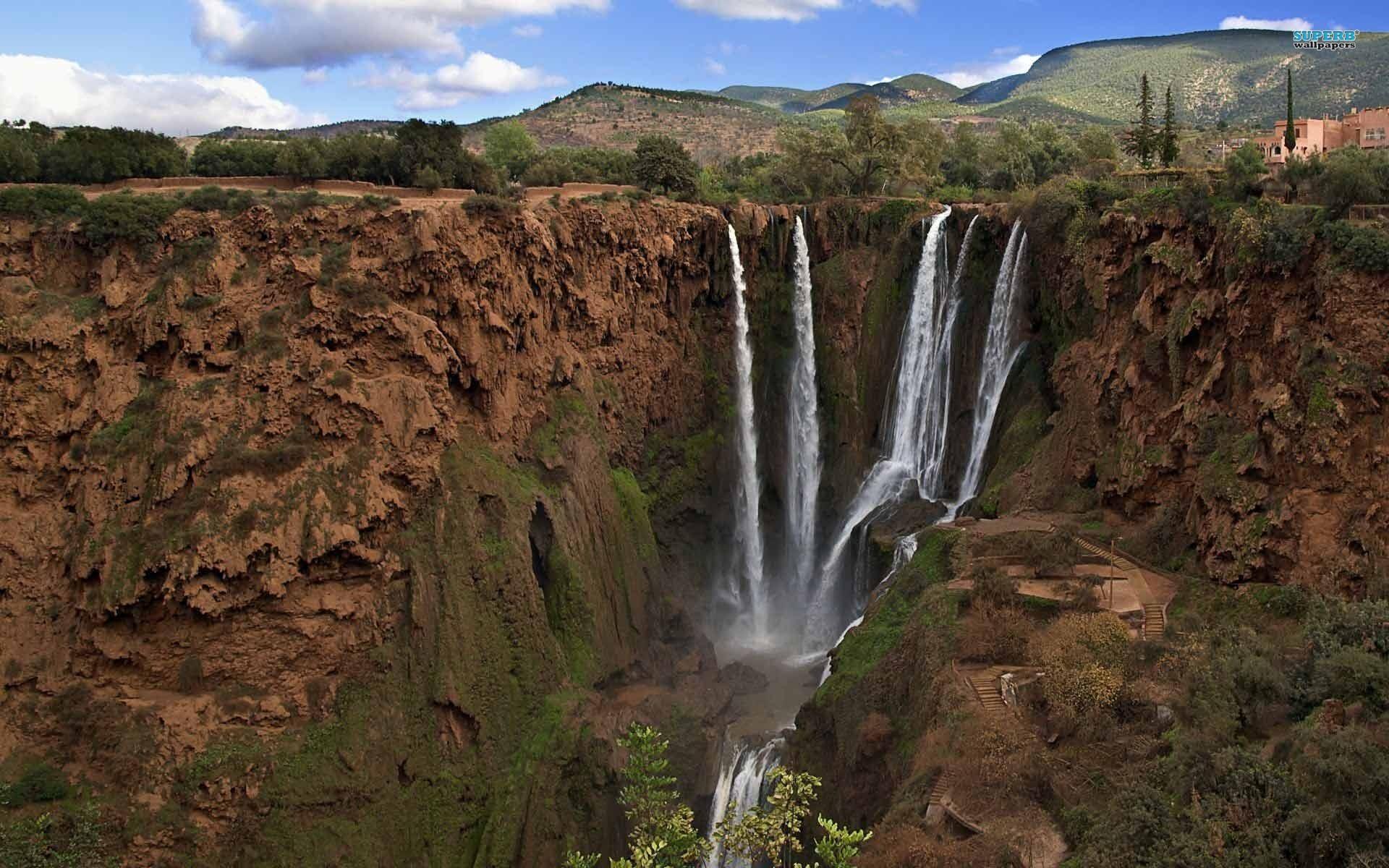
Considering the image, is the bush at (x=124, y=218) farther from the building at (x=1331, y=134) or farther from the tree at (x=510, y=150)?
the building at (x=1331, y=134)

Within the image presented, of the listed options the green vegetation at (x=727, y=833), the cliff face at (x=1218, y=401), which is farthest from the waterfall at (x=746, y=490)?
the green vegetation at (x=727, y=833)

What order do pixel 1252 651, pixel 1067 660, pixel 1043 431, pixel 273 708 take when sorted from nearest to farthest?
pixel 1252 651
pixel 1067 660
pixel 273 708
pixel 1043 431

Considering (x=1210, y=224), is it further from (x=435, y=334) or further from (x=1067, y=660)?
(x=435, y=334)

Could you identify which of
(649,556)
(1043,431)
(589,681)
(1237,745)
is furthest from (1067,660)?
(649,556)

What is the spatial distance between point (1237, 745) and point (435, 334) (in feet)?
81.3

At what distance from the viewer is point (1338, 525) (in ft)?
81.1

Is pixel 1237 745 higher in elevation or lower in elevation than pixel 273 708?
higher

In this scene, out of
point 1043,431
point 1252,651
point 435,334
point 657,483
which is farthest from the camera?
point 657,483

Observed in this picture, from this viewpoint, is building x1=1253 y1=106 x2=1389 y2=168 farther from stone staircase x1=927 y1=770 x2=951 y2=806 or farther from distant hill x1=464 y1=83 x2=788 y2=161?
distant hill x1=464 y1=83 x2=788 y2=161

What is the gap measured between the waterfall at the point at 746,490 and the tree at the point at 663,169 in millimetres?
5579

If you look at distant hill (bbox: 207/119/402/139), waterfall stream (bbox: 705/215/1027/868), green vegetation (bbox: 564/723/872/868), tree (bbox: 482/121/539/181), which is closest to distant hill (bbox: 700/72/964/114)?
distant hill (bbox: 207/119/402/139)

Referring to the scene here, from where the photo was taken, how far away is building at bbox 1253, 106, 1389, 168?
40906 mm

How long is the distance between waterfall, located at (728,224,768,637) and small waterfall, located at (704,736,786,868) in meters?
11.3

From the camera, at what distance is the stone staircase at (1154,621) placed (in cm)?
2572
